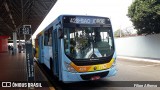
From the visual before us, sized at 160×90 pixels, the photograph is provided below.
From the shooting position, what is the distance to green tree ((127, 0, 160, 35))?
21.7m

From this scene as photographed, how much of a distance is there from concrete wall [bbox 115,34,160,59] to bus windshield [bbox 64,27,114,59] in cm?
1524

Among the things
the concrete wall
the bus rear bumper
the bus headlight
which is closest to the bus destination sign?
the bus headlight

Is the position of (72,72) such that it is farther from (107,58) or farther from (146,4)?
(146,4)

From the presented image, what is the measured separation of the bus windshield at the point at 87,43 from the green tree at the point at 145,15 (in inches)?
476

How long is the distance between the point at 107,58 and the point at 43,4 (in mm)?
14131

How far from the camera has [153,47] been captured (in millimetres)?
24891

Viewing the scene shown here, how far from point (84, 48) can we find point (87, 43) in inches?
10.2

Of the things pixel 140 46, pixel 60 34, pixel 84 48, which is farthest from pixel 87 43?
pixel 140 46

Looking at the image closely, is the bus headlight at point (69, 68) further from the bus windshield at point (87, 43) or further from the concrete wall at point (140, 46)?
the concrete wall at point (140, 46)

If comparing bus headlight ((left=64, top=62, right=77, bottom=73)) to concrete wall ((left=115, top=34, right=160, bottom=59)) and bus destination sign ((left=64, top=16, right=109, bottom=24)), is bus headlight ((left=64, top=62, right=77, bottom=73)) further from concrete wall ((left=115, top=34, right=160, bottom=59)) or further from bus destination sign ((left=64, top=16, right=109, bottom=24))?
A: concrete wall ((left=115, top=34, right=160, bottom=59))

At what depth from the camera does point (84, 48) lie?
9680mm

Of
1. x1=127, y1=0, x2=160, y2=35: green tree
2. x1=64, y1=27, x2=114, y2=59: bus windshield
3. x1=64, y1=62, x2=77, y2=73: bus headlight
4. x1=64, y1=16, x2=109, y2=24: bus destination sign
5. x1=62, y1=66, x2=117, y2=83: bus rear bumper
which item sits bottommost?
x1=62, y1=66, x2=117, y2=83: bus rear bumper

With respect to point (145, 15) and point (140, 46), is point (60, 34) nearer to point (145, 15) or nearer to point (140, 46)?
point (145, 15)

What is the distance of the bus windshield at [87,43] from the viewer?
9.63 metres
